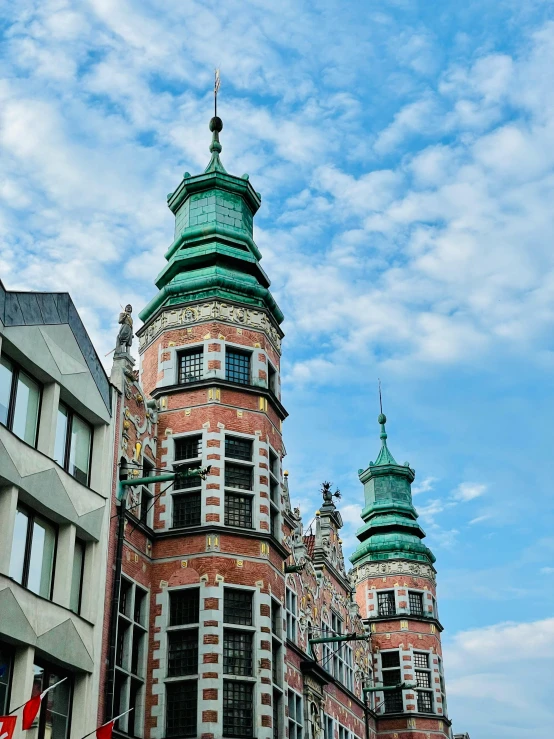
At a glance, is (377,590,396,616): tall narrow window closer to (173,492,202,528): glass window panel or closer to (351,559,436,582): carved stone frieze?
(351,559,436,582): carved stone frieze

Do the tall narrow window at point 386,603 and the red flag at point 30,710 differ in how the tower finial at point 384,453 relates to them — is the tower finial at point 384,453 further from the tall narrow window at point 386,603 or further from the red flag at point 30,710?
the red flag at point 30,710

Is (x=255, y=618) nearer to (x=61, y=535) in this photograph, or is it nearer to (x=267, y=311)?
(x=61, y=535)

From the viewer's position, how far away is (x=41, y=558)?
2639 centimetres

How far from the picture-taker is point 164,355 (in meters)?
37.3

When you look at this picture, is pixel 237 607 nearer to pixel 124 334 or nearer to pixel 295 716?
pixel 295 716

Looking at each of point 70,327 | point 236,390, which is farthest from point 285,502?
point 70,327

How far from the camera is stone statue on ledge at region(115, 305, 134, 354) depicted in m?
33.6

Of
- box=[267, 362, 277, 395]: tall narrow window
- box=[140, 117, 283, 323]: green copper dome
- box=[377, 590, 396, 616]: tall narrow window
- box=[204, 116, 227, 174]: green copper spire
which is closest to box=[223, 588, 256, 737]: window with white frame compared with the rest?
box=[267, 362, 277, 395]: tall narrow window

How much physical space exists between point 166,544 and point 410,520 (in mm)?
31475

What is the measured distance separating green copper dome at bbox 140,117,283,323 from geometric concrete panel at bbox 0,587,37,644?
16256 mm

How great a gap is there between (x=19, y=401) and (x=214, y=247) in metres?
14.5

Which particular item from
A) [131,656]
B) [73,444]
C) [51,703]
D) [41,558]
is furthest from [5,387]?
[131,656]

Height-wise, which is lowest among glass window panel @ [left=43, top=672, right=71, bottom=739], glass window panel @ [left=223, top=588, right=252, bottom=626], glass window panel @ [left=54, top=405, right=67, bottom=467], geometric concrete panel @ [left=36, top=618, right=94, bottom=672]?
glass window panel @ [left=43, top=672, right=71, bottom=739]

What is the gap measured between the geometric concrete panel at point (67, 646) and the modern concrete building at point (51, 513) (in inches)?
1.1
